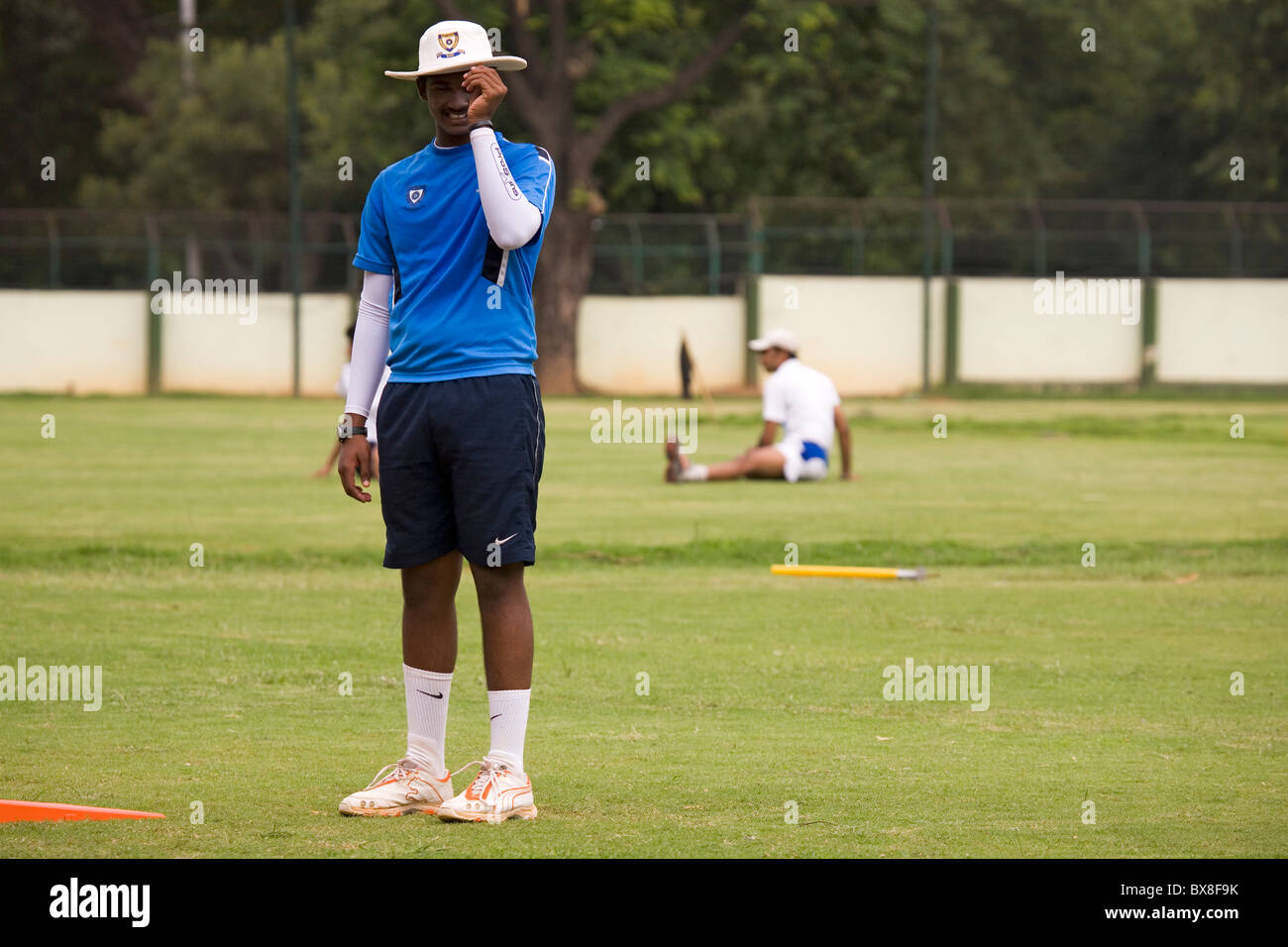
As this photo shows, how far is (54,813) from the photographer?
18.6 feet

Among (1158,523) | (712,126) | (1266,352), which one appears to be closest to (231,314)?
(712,126)

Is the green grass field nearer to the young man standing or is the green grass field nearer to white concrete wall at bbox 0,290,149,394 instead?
the young man standing

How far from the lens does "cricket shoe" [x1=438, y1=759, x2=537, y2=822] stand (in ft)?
19.2

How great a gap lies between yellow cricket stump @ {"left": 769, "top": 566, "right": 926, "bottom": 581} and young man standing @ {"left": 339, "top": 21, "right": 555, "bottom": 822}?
681 centimetres

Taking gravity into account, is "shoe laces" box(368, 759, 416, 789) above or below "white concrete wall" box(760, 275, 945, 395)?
below

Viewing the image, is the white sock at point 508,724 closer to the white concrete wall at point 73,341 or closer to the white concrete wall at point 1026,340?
the white concrete wall at point 73,341

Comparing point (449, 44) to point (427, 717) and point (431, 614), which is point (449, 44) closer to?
point (431, 614)

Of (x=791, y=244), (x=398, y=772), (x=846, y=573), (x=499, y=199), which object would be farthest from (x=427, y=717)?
(x=791, y=244)

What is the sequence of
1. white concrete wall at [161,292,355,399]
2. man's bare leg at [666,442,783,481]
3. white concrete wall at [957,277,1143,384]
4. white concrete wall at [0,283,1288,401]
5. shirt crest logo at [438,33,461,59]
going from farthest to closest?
white concrete wall at [957,277,1143,384] < white concrete wall at [161,292,355,399] < white concrete wall at [0,283,1288,401] < man's bare leg at [666,442,783,481] < shirt crest logo at [438,33,461,59]

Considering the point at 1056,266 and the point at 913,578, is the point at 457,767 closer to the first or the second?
the point at 913,578

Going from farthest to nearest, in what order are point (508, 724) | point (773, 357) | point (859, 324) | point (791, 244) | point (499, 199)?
point (791, 244), point (859, 324), point (773, 357), point (508, 724), point (499, 199)

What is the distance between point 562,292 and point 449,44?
36531 mm

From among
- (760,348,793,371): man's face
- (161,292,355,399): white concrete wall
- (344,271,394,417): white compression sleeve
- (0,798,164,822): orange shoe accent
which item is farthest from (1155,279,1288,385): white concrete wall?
(0,798,164,822): orange shoe accent

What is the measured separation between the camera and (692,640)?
33.3 feet
